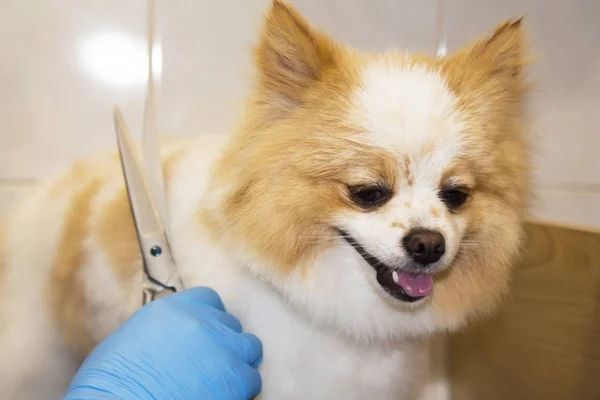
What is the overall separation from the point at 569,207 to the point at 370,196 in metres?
0.76

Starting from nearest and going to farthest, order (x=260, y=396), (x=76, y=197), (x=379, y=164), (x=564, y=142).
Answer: (x=379, y=164) < (x=260, y=396) < (x=76, y=197) < (x=564, y=142)

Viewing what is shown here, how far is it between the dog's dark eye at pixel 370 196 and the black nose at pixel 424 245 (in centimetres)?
8

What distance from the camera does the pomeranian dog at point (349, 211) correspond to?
878 mm

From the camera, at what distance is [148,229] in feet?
3.23

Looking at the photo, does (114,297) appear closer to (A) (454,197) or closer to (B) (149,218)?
(B) (149,218)

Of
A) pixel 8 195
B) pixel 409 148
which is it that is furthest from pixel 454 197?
pixel 8 195

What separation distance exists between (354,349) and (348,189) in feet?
1.09

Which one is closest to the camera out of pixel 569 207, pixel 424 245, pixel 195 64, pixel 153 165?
pixel 424 245

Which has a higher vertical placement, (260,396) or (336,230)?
(336,230)

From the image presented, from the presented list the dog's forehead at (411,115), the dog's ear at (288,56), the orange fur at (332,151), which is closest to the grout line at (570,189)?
the orange fur at (332,151)

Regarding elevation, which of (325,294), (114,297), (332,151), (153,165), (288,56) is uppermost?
(288,56)

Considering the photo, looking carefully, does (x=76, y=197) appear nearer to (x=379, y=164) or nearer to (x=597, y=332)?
(x=379, y=164)

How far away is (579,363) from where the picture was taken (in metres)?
1.06

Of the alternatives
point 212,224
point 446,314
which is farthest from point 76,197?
point 446,314
